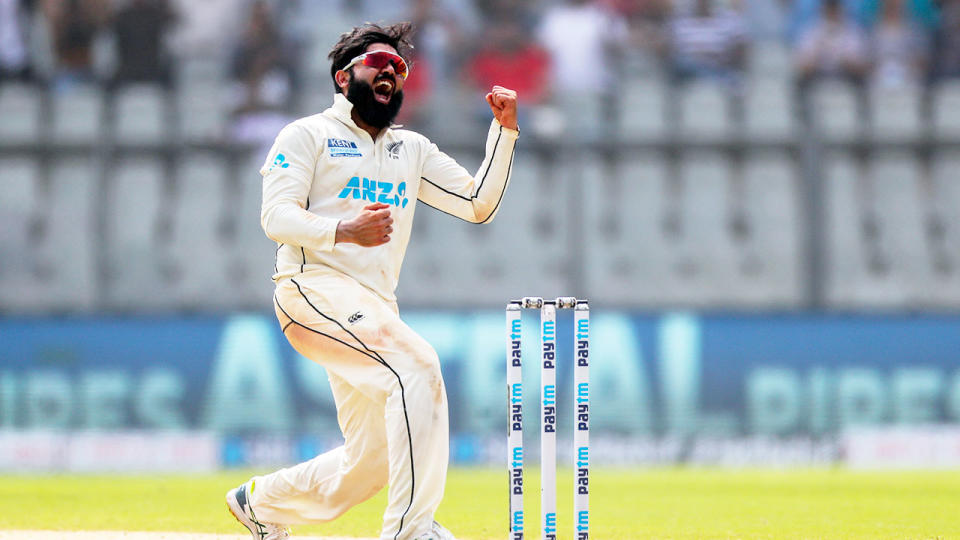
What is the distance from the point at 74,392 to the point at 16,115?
12.7 ft

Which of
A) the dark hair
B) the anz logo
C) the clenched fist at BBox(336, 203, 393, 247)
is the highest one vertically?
the dark hair

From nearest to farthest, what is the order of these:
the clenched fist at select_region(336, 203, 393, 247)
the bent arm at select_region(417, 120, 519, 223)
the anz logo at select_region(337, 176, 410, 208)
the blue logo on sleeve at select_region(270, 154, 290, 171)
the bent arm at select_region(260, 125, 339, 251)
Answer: the clenched fist at select_region(336, 203, 393, 247) < the bent arm at select_region(260, 125, 339, 251) < the blue logo on sleeve at select_region(270, 154, 290, 171) < the anz logo at select_region(337, 176, 410, 208) < the bent arm at select_region(417, 120, 519, 223)

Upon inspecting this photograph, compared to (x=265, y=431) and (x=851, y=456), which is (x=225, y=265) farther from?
(x=851, y=456)

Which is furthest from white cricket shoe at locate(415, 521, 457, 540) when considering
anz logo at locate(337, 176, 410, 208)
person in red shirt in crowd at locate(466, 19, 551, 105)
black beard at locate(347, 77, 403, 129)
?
person in red shirt in crowd at locate(466, 19, 551, 105)

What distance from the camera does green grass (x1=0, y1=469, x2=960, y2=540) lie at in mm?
6949

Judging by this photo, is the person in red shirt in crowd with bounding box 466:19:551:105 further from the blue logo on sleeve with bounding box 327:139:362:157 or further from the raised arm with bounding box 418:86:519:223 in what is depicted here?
the blue logo on sleeve with bounding box 327:139:362:157

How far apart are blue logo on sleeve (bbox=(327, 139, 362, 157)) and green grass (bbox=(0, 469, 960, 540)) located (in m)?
2.29

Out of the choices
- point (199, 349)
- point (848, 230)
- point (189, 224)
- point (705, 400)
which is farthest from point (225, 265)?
point (848, 230)

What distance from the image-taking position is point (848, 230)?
46.9ft

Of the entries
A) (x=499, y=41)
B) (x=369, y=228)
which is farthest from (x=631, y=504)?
(x=499, y=41)

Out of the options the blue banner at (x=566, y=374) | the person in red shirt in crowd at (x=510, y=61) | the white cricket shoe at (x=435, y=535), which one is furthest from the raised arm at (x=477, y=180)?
the person in red shirt in crowd at (x=510, y=61)

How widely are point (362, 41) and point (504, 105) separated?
0.56m

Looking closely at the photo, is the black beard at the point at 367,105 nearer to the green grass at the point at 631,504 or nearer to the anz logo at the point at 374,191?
the anz logo at the point at 374,191

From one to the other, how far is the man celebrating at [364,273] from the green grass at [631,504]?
1.63 m
